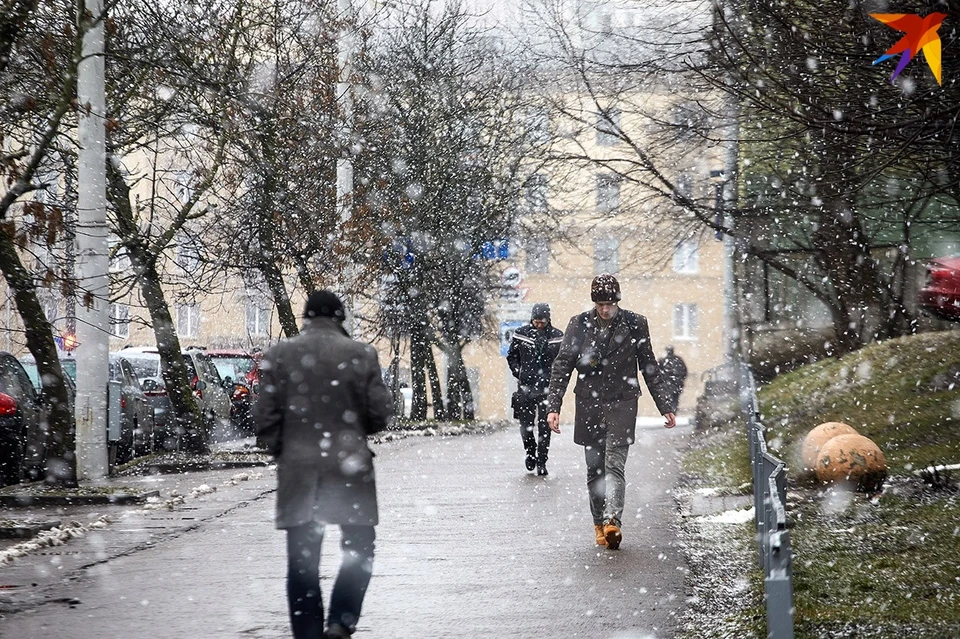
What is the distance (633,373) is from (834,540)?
182 centimetres

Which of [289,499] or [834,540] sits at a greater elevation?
[289,499]

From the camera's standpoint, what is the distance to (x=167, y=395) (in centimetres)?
2189

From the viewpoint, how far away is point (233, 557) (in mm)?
10047

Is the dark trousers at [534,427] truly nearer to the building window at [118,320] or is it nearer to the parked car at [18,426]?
the building window at [118,320]

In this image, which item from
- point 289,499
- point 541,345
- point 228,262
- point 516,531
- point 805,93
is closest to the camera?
point 289,499

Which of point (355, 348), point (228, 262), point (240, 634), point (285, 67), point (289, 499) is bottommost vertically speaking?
point (240, 634)

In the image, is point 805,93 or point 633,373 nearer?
point 633,373

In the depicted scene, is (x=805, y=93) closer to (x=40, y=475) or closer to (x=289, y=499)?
(x=289, y=499)

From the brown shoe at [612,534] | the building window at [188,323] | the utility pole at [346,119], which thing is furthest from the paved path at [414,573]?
the building window at [188,323]

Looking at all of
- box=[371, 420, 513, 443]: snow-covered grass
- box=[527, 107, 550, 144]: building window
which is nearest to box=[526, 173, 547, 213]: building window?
Result: box=[527, 107, 550, 144]: building window

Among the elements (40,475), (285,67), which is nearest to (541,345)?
(40,475)

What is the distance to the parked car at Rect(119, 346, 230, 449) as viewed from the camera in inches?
866

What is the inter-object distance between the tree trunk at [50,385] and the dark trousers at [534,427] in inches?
197

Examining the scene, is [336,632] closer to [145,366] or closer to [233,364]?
[145,366]
